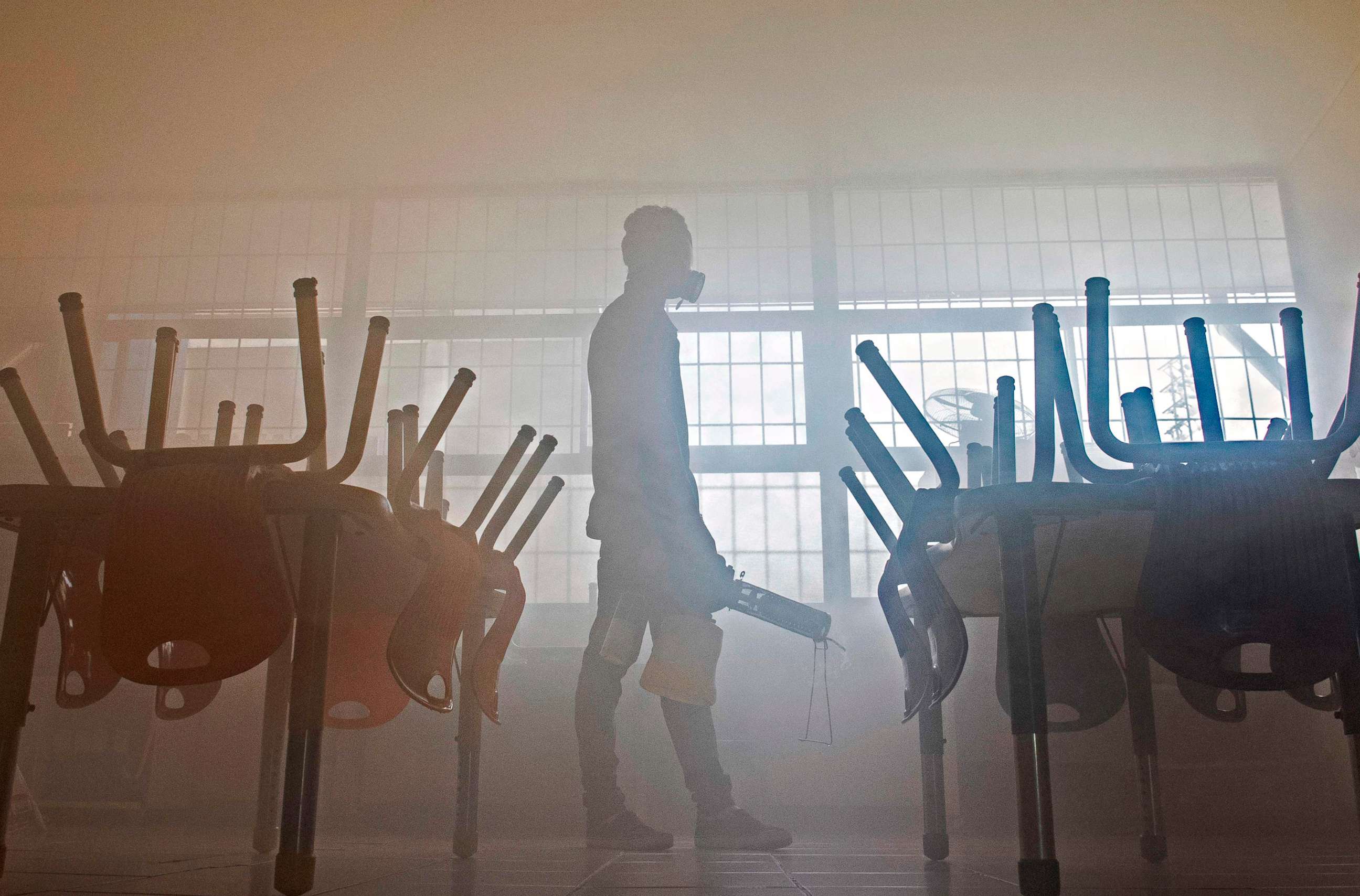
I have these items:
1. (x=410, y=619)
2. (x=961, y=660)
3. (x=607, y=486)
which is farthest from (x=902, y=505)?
(x=607, y=486)

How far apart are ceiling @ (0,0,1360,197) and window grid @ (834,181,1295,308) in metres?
0.12

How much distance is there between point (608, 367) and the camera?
1979 millimetres

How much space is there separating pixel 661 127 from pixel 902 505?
2788 millimetres

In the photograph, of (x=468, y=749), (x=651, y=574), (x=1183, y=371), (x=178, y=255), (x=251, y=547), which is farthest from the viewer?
(x=178, y=255)

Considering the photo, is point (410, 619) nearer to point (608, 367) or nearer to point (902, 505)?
point (902, 505)

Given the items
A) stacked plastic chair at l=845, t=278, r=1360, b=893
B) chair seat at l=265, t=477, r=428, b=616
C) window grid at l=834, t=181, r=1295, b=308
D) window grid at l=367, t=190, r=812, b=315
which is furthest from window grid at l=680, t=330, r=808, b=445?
stacked plastic chair at l=845, t=278, r=1360, b=893

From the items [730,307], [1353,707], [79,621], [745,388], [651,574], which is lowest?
[1353,707]

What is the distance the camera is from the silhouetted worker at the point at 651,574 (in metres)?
1.72

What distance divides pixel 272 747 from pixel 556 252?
8.15 ft

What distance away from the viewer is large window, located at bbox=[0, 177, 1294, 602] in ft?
10.8

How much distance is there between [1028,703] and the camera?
93 cm

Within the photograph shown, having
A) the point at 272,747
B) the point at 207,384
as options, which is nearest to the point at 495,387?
the point at 207,384

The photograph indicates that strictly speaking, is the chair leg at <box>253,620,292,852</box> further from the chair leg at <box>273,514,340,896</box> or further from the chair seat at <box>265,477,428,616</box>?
the chair leg at <box>273,514,340,896</box>

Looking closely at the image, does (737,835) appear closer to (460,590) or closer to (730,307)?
(460,590)
